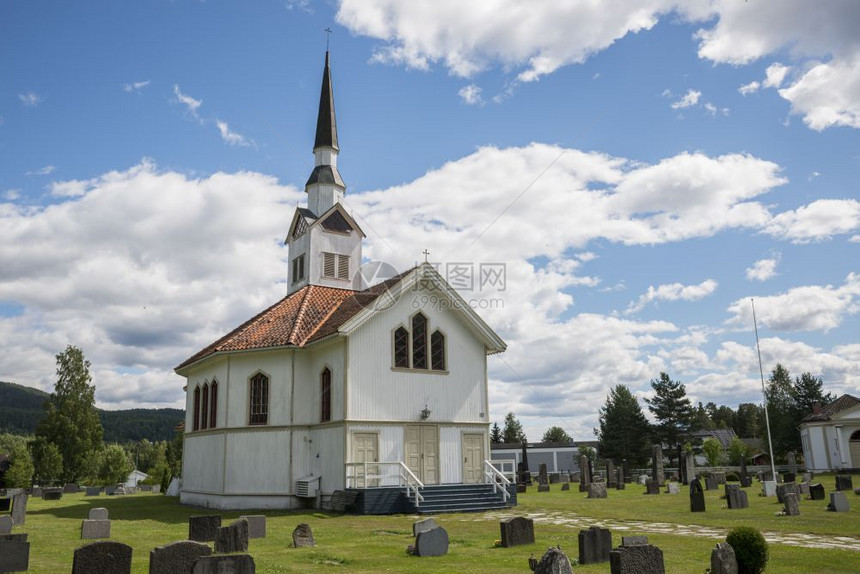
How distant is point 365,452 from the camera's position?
2417 cm

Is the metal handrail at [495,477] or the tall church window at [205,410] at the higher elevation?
the tall church window at [205,410]

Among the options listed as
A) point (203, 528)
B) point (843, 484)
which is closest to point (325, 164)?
point (203, 528)

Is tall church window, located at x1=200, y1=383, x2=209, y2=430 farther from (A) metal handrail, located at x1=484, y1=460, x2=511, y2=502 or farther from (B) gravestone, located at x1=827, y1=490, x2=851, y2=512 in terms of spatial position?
(B) gravestone, located at x1=827, y1=490, x2=851, y2=512

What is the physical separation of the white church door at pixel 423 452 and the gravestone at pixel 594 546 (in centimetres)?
1340

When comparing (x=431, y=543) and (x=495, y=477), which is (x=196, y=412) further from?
(x=431, y=543)

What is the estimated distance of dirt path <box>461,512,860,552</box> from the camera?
46.3 feet

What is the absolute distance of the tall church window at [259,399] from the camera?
26.5m

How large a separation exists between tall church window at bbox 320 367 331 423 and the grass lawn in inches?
146

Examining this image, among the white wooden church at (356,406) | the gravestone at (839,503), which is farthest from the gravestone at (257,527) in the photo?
the gravestone at (839,503)

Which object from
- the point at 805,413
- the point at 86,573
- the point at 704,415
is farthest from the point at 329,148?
the point at 704,415

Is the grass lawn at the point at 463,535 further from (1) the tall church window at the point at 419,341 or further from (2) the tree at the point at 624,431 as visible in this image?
(2) the tree at the point at 624,431

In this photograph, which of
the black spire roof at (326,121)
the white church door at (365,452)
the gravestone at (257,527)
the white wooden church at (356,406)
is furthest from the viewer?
the black spire roof at (326,121)

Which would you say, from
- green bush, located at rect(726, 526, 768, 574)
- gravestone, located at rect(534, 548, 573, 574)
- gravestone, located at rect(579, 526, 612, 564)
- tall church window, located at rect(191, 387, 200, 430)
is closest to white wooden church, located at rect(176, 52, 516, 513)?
tall church window, located at rect(191, 387, 200, 430)

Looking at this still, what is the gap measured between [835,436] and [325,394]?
4607 centimetres
